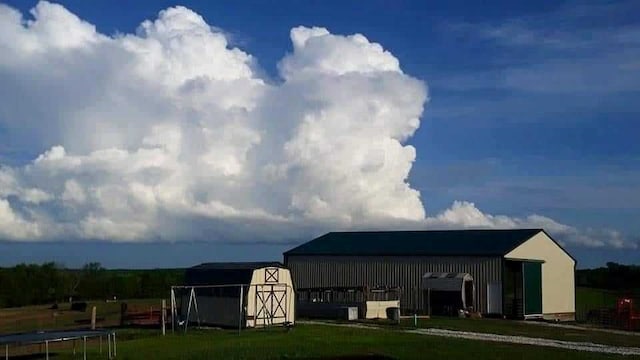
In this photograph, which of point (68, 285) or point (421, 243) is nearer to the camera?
point (421, 243)

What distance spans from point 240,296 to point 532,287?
2224 centimetres

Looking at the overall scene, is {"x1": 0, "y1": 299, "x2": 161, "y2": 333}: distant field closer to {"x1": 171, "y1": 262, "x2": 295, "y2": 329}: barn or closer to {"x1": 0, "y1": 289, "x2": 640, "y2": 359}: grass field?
{"x1": 0, "y1": 289, "x2": 640, "y2": 359}: grass field

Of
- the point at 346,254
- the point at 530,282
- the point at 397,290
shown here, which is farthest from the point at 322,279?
the point at 530,282

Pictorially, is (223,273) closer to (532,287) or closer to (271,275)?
(271,275)

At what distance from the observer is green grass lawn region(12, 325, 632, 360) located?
31781 mm

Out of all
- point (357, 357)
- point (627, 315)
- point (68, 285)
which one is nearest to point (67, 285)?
point (68, 285)

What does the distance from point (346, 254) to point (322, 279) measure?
2.92m

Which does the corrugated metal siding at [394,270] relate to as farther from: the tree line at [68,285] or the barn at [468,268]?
the tree line at [68,285]

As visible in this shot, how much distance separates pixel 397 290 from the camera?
6075cm

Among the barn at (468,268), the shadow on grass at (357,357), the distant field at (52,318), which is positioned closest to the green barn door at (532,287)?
the barn at (468,268)

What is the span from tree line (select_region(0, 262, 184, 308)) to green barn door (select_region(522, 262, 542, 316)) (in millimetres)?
40263

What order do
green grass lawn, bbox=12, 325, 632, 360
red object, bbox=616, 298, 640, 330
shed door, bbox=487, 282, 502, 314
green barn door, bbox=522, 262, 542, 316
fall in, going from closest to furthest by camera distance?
green grass lawn, bbox=12, 325, 632, 360, red object, bbox=616, 298, 640, 330, shed door, bbox=487, 282, 502, 314, green barn door, bbox=522, 262, 542, 316

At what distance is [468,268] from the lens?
59.9 metres

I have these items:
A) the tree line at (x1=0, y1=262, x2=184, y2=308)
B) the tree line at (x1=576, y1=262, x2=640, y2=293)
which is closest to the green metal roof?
the tree line at (x1=0, y1=262, x2=184, y2=308)
